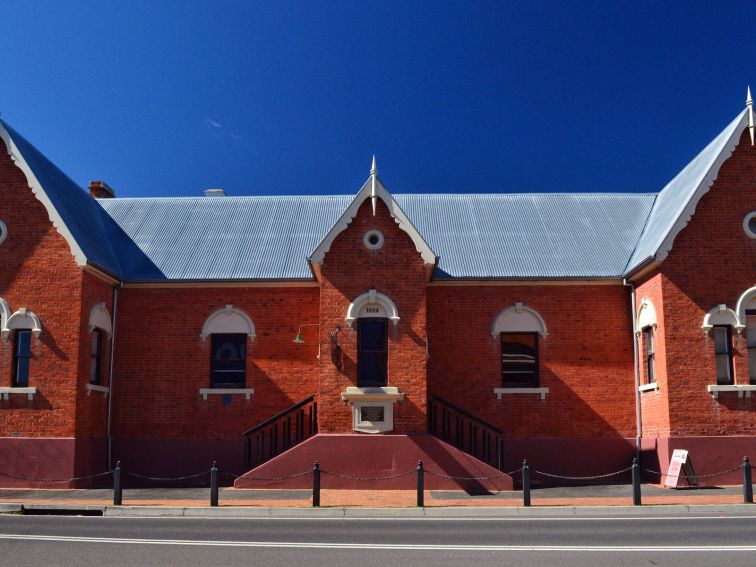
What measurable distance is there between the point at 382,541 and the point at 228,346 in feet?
40.1

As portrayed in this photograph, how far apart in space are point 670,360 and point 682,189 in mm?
5548

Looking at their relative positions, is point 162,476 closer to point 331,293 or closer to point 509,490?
point 331,293

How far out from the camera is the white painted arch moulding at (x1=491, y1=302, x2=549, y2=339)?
23.2 meters

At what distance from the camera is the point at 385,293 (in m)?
21.1

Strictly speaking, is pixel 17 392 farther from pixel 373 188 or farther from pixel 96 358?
pixel 373 188

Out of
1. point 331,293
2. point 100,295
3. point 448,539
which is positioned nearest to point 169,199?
point 100,295

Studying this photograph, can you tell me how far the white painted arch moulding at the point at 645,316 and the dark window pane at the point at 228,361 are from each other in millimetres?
10845

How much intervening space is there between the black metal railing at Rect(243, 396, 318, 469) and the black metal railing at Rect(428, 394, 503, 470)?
318cm

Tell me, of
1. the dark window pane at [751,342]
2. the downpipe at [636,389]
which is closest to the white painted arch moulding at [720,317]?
the dark window pane at [751,342]

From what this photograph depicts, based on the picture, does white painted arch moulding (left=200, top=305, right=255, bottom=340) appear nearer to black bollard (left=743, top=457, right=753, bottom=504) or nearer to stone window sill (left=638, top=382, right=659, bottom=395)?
stone window sill (left=638, top=382, right=659, bottom=395)

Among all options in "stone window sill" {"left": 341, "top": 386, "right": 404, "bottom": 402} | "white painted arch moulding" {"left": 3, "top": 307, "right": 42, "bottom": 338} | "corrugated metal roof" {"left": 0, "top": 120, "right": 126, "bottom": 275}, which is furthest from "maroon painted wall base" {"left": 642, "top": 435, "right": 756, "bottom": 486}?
"white painted arch moulding" {"left": 3, "top": 307, "right": 42, "bottom": 338}

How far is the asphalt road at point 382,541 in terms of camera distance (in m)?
10.8

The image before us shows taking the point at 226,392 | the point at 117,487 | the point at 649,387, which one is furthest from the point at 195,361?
the point at 649,387

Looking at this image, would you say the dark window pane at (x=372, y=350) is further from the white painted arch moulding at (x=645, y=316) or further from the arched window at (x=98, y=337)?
the arched window at (x=98, y=337)
